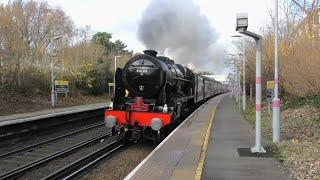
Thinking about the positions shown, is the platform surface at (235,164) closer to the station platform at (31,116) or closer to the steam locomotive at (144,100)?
the steam locomotive at (144,100)

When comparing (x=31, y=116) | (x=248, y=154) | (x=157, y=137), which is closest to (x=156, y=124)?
(x=157, y=137)

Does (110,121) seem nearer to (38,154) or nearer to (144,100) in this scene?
(144,100)

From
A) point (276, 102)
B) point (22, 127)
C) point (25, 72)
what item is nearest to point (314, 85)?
point (276, 102)

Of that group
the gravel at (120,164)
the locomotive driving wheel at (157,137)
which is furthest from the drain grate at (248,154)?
the locomotive driving wheel at (157,137)

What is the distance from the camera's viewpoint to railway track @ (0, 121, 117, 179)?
11.7 m

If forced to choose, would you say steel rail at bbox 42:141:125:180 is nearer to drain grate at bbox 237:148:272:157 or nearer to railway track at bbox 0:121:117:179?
railway track at bbox 0:121:117:179

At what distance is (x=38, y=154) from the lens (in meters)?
14.5

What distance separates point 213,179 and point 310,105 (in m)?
16.0

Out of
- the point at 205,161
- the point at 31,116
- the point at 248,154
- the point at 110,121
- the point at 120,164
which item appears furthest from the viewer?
the point at 31,116

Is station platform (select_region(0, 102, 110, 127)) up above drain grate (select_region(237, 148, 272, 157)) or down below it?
above

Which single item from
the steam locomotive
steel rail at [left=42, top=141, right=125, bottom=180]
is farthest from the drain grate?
steel rail at [left=42, top=141, right=125, bottom=180]

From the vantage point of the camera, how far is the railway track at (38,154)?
462 inches

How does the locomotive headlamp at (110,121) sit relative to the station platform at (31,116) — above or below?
above

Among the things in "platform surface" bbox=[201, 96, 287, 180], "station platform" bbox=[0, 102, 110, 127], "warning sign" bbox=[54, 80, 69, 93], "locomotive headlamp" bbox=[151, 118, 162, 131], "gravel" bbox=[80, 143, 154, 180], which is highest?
"warning sign" bbox=[54, 80, 69, 93]
